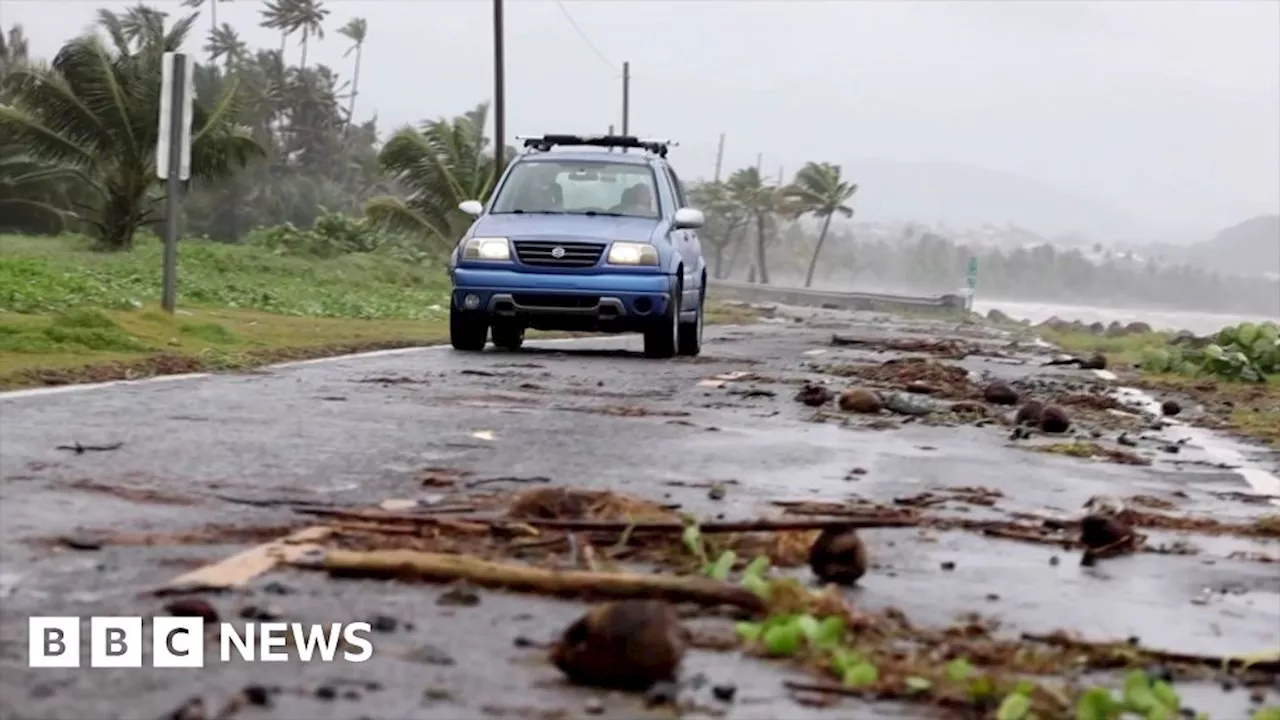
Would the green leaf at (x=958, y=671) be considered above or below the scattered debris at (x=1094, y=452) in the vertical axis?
above

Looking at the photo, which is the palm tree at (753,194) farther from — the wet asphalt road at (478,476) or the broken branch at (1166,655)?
the broken branch at (1166,655)

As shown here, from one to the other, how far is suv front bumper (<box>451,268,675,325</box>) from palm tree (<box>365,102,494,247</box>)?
22.9 m

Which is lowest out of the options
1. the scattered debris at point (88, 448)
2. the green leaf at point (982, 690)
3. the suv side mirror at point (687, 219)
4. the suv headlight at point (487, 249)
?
the scattered debris at point (88, 448)

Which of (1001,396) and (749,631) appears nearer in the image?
(749,631)

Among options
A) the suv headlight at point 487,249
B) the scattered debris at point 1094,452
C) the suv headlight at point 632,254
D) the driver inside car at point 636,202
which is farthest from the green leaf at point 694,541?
the driver inside car at point 636,202

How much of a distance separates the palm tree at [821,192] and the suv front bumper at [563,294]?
77.6 metres

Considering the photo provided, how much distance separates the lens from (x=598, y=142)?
18547 millimetres

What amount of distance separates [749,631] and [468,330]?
12420 mm

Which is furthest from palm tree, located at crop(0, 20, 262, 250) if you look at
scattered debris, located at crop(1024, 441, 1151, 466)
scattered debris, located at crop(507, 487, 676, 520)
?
scattered debris, located at crop(507, 487, 676, 520)

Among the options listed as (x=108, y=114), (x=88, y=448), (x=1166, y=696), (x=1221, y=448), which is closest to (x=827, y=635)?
(x=1166, y=696)

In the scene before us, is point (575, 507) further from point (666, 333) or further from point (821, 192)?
point (821, 192)

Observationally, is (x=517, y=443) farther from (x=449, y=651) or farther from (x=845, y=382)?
(x=845, y=382)

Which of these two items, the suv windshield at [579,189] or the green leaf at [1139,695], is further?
the suv windshield at [579,189]

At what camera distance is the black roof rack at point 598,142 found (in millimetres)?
18188
